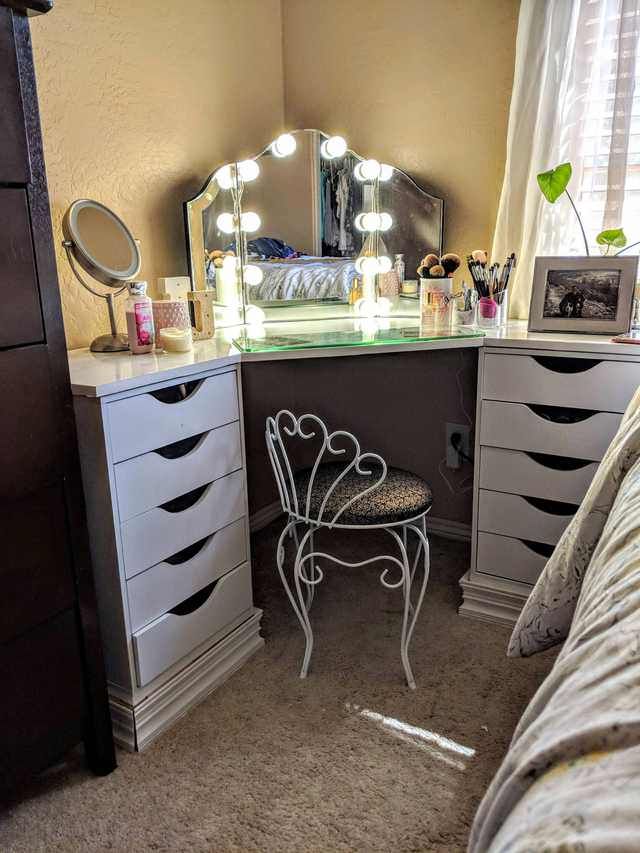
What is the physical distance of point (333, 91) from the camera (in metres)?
2.22

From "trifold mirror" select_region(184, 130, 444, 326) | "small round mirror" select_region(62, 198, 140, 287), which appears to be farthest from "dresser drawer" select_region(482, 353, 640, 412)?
"small round mirror" select_region(62, 198, 140, 287)

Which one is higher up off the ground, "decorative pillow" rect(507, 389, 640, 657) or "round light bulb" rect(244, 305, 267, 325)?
"round light bulb" rect(244, 305, 267, 325)

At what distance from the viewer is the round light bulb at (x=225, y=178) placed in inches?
77.8

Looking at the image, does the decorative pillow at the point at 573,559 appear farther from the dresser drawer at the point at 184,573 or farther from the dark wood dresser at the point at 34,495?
the dark wood dresser at the point at 34,495

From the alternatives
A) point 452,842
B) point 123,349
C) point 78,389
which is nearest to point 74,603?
point 78,389

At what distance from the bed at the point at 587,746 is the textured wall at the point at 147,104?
4.81 ft

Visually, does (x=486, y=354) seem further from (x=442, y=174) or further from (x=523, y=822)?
(x=523, y=822)

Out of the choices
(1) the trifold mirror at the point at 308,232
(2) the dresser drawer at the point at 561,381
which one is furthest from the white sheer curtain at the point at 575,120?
(2) the dresser drawer at the point at 561,381

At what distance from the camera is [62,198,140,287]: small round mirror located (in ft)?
4.99

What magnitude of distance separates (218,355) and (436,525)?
1223 millimetres

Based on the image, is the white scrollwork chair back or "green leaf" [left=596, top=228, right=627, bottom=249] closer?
the white scrollwork chair back

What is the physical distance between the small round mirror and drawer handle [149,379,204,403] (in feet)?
1.25

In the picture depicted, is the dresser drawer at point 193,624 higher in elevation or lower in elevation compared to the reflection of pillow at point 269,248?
lower

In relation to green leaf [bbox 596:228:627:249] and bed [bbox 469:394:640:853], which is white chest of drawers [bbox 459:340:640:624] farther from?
bed [bbox 469:394:640:853]
